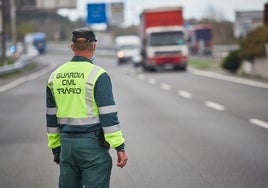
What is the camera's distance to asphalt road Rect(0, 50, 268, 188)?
7.61 meters

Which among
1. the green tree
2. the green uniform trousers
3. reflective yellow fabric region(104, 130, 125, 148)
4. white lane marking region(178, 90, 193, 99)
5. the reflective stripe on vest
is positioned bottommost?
white lane marking region(178, 90, 193, 99)

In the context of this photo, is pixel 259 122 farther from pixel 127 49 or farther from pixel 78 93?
pixel 127 49

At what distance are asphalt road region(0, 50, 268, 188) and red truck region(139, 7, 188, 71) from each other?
17737 millimetres

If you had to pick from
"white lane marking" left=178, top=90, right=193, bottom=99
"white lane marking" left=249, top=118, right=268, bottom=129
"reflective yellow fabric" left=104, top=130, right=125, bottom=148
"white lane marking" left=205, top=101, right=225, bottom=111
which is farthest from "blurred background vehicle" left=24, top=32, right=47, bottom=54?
"reflective yellow fabric" left=104, top=130, right=125, bottom=148

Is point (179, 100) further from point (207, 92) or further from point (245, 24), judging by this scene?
point (245, 24)

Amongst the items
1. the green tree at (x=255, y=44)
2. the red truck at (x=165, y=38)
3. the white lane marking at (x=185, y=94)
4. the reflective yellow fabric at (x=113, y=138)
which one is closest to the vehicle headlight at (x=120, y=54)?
the red truck at (x=165, y=38)

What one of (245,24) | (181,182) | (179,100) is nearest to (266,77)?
(179,100)

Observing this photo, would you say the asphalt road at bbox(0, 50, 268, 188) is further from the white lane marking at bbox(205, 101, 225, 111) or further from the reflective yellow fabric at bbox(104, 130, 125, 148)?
the reflective yellow fabric at bbox(104, 130, 125, 148)

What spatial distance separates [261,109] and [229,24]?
6087 centimetres

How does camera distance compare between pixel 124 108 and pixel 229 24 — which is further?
pixel 229 24

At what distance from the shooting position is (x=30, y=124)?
13781 mm

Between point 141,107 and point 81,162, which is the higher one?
point 81,162

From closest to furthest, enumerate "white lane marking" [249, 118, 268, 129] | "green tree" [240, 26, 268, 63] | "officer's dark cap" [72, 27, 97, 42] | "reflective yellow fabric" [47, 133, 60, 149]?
"officer's dark cap" [72, 27, 97, 42], "reflective yellow fabric" [47, 133, 60, 149], "white lane marking" [249, 118, 268, 129], "green tree" [240, 26, 268, 63]

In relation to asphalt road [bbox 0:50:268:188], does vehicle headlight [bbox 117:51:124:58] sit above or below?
below
